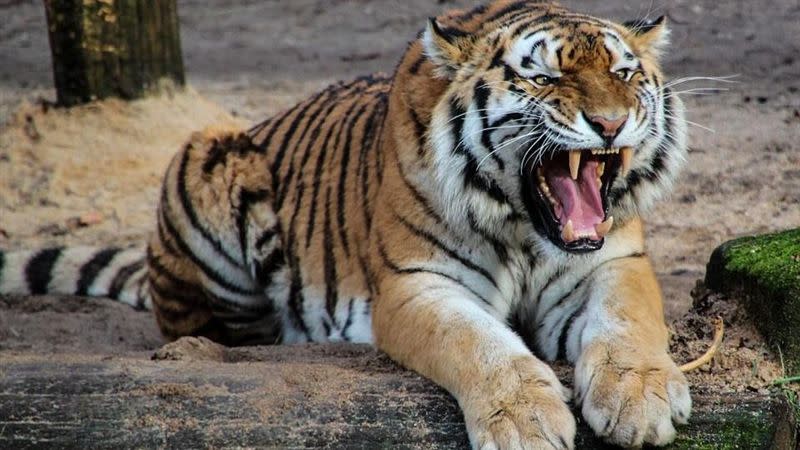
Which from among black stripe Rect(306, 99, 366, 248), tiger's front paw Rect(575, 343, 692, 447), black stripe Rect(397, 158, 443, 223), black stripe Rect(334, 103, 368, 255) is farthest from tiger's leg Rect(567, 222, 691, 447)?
black stripe Rect(306, 99, 366, 248)

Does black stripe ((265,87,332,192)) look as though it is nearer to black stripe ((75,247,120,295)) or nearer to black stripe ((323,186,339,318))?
black stripe ((323,186,339,318))

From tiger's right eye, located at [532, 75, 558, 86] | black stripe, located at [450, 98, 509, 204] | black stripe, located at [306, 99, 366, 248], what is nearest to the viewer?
tiger's right eye, located at [532, 75, 558, 86]

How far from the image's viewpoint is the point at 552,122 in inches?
114

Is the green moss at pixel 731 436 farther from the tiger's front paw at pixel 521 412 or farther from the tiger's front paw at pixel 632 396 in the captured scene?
the tiger's front paw at pixel 521 412

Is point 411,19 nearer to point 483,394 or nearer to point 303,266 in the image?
point 303,266

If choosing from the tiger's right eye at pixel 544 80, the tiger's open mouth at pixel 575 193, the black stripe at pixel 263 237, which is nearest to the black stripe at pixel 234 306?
the black stripe at pixel 263 237

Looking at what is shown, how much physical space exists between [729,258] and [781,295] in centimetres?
33

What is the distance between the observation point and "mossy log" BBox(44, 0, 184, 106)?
5.64 meters

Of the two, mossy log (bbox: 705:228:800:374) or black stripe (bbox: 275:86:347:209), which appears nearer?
mossy log (bbox: 705:228:800:374)

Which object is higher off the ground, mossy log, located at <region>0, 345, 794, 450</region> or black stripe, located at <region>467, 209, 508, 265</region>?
black stripe, located at <region>467, 209, 508, 265</region>

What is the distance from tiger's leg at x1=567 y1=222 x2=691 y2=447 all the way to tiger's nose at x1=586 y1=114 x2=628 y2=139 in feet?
1.42

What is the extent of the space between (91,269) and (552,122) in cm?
248

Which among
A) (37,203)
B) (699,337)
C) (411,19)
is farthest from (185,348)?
(411,19)

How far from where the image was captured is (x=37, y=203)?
5625 mm
